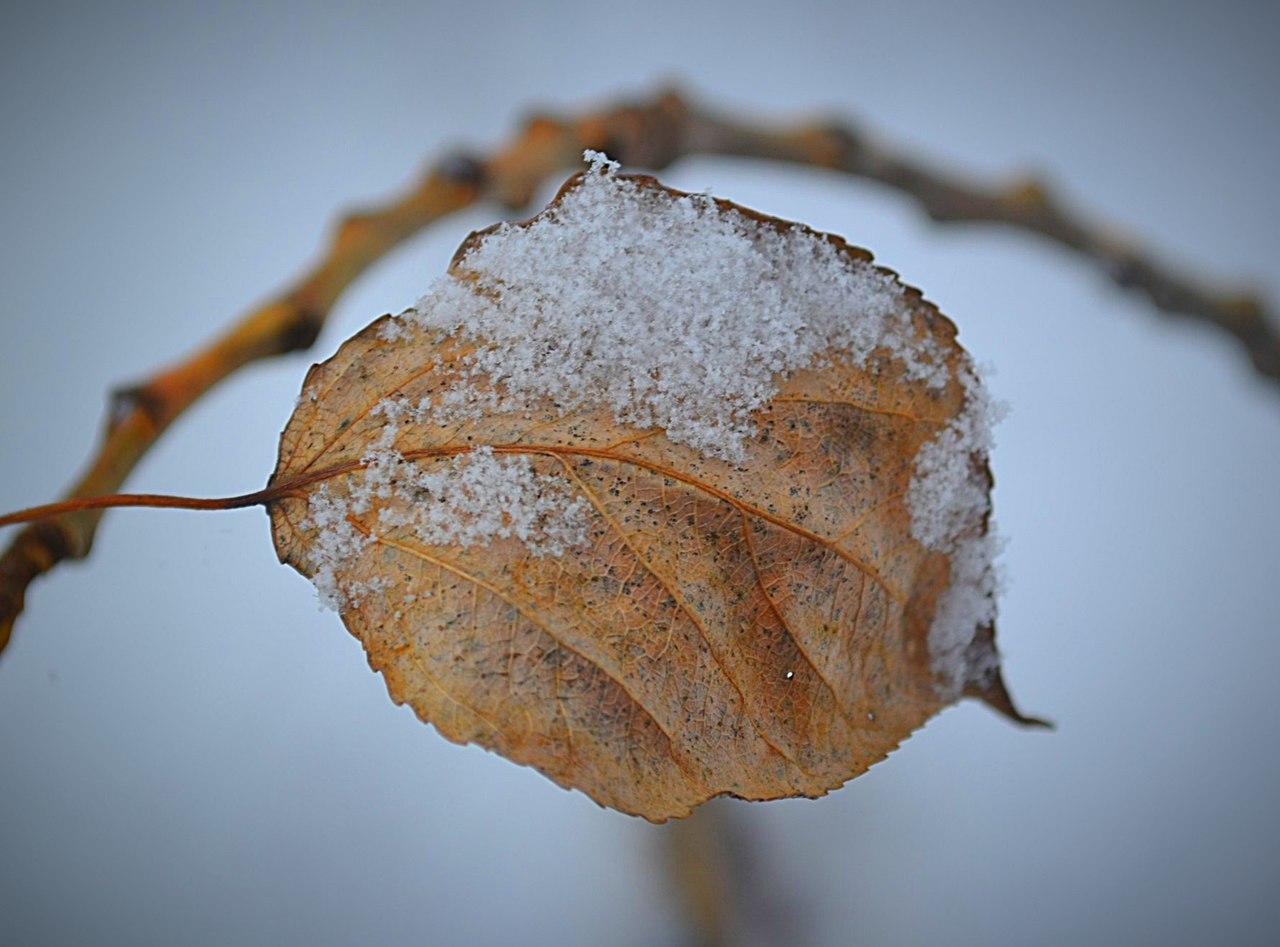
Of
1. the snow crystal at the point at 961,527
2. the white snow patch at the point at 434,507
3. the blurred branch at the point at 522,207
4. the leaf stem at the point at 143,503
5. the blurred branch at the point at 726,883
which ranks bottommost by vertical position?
the blurred branch at the point at 726,883

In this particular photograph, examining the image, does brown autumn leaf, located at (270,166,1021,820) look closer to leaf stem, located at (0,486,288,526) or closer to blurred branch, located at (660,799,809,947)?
leaf stem, located at (0,486,288,526)

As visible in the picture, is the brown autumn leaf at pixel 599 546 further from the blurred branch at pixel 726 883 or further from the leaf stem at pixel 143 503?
the blurred branch at pixel 726 883

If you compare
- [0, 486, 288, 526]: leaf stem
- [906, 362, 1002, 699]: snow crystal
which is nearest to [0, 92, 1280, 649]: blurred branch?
[0, 486, 288, 526]: leaf stem

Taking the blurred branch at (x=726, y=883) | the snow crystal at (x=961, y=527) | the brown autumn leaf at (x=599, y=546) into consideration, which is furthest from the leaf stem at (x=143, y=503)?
the blurred branch at (x=726, y=883)

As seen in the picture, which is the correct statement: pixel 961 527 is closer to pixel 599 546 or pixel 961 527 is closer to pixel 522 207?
pixel 599 546

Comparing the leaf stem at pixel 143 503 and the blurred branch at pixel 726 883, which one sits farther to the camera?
the blurred branch at pixel 726 883
